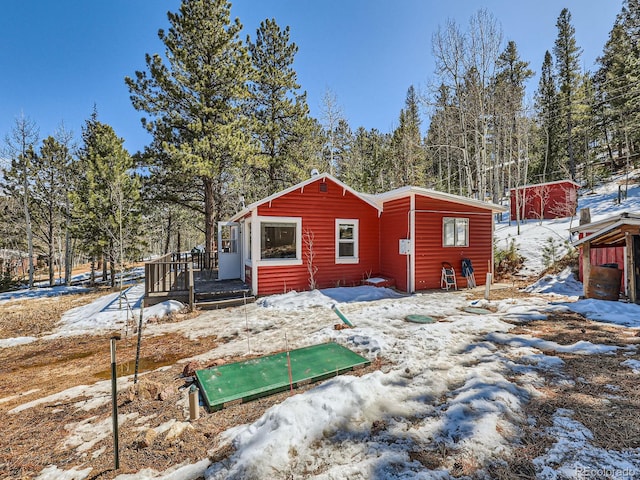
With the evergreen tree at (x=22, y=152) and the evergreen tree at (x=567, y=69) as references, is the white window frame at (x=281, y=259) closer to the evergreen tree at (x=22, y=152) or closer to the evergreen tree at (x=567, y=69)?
the evergreen tree at (x=22, y=152)

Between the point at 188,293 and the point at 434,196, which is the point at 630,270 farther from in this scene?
the point at 188,293

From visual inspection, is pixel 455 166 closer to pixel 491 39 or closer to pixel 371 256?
pixel 491 39

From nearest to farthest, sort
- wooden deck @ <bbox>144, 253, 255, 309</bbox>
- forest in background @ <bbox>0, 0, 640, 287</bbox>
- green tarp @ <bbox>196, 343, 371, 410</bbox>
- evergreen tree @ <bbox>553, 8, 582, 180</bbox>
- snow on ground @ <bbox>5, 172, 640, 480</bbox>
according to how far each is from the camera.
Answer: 1. snow on ground @ <bbox>5, 172, 640, 480</bbox>
2. green tarp @ <bbox>196, 343, 371, 410</bbox>
3. wooden deck @ <bbox>144, 253, 255, 309</bbox>
4. forest in background @ <bbox>0, 0, 640, 287</bbox>
5. evergreen tree @ <bbox>553, 8, 582, 180</bbox>

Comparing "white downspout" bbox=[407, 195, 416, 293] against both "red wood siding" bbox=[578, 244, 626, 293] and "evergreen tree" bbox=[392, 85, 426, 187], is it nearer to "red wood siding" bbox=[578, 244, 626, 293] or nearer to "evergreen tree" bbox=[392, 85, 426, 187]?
"red wood siding" bbox=[578, 244, 626, 293]

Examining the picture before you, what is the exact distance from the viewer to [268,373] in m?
3.73

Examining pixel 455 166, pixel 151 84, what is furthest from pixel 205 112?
pixel 455 166

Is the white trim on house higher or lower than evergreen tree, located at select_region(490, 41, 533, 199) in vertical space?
lower

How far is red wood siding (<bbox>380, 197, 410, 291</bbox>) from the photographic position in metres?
9.30

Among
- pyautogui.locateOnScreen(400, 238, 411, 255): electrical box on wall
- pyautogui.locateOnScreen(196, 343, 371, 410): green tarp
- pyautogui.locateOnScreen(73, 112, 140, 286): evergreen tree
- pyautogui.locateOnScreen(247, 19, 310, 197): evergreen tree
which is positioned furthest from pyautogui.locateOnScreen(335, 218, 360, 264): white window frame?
pyautogui.locateOnScreen(73, 112, 140, 286): evergreen tree

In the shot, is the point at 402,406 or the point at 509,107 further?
the point at 509,107

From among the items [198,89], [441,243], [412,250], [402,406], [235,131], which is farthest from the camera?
[235,131]

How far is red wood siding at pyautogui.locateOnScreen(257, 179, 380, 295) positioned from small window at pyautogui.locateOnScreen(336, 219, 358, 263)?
173 mm

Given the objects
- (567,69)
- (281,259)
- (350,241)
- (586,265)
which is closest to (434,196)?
(350,241)

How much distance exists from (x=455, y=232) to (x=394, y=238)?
6.97ft
